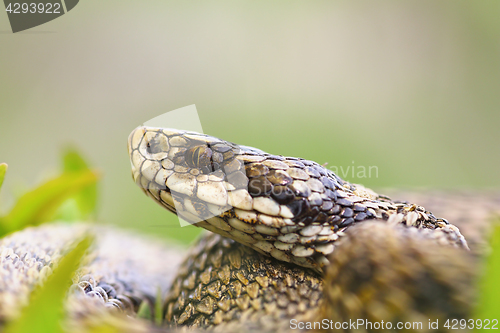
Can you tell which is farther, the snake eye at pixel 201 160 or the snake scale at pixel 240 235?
the snake eye at pixel 201 160

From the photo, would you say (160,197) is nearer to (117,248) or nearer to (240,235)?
(240,235)

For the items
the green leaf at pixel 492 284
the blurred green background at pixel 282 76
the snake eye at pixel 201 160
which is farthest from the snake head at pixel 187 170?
the blurred green background at pixel 282 76

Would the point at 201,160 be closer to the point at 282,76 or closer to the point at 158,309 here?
the point at 158,309

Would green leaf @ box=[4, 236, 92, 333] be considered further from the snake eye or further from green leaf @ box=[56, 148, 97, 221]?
green leaf @ box=[56, 148, 97, 221]

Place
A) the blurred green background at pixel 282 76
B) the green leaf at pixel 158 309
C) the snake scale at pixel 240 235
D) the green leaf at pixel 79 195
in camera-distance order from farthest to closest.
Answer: the blurred green background at pixel 282 76 < the green leaf at pixel 79 195 < the green leaf at pixel 158 309 < the snake scale at pixel 240 235

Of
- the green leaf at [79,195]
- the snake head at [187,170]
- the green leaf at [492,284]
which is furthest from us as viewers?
the green leaf at [79,195]

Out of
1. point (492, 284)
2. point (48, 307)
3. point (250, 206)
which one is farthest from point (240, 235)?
point (492, 284)

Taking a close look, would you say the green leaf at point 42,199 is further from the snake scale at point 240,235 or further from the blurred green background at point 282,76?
the blurred green background at point 282,76
